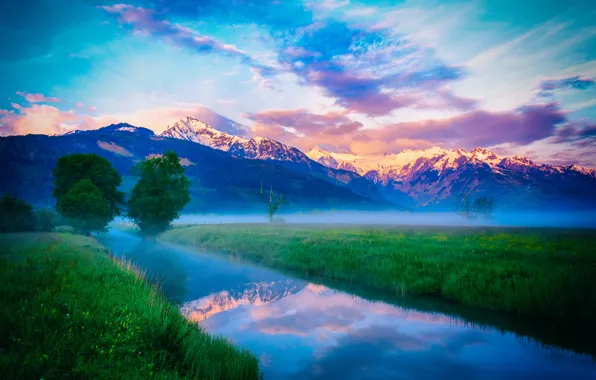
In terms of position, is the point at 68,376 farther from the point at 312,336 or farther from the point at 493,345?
the point at 493,345

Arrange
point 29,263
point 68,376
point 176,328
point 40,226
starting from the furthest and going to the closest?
point 40,226 < point 29,263 < point 176,328 < point 68,376

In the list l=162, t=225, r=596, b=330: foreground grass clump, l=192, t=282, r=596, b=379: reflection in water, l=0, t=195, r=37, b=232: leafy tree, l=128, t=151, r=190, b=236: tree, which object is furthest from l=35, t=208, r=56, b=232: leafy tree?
l=192, t=282, r=596, b=379: reflection in water

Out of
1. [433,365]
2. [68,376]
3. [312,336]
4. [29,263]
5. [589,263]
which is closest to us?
[68,376]

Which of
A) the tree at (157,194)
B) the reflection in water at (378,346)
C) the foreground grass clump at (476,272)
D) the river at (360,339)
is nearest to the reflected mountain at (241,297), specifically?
the river at (360,339)

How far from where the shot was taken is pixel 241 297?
20875 millimetres

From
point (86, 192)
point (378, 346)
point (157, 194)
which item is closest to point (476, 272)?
point (378, 346)

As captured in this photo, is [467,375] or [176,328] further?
[467,375]

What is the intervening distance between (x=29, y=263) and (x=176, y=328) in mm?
10704

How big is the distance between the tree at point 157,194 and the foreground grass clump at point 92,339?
42.7 metres

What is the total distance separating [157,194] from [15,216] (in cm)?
1984

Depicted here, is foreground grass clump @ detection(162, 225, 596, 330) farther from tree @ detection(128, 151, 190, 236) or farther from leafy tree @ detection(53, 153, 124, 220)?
leafy tree @ detection(53, 153, 124, 220)

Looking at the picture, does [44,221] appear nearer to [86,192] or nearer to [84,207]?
[84,207]

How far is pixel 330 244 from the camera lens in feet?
119

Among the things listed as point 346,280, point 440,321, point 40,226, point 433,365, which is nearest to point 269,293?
point 346,280
